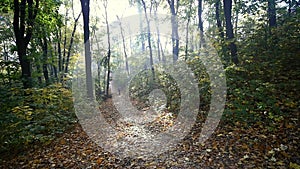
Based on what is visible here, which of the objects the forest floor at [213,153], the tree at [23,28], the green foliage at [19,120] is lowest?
the forest floor at [213,153]

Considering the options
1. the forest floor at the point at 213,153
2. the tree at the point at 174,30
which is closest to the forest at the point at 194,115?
the forest floor at the point at 213,153

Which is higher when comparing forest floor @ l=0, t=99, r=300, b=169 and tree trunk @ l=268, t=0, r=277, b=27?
tree trunk @ l=268, t=0, r=277, b=27

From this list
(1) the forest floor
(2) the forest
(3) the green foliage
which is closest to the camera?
(1) the forest floor

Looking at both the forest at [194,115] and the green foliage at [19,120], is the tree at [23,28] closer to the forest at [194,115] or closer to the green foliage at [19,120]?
the forest at [194,115]

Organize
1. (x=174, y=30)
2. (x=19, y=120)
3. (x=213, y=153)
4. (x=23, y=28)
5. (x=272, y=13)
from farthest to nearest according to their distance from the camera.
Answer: (x=174, y=30)
(x=272, y=13)
(x=23, y=28)
(x=19, y=120)
(x=213, y=153)

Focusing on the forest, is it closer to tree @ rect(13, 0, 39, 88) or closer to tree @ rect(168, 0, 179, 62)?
tree @ rect(13, 0, 39, 88)

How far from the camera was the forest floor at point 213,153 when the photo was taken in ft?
12.8

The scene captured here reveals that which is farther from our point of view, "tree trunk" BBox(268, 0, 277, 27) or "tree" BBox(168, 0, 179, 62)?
"tree" BBox(168, 0, 179, 62)

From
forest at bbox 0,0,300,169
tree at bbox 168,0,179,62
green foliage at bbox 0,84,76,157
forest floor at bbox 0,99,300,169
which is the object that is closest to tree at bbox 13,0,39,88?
forest at bbox 0,0,300,169

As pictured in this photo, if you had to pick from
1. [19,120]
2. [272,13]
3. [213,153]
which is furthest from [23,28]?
[272,13]

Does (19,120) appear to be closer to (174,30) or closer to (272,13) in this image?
(272,13)

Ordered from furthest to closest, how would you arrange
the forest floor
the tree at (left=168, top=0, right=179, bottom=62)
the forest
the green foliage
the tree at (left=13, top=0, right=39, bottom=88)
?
the tree at (left=168, top=0, right=179, bottom=62)
the tree at (left=13, top=0, right=39, bottom=88)
the green foliage
the forest
the forest floor

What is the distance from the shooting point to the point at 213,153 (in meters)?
4.39

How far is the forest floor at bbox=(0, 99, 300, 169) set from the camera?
391 cm
